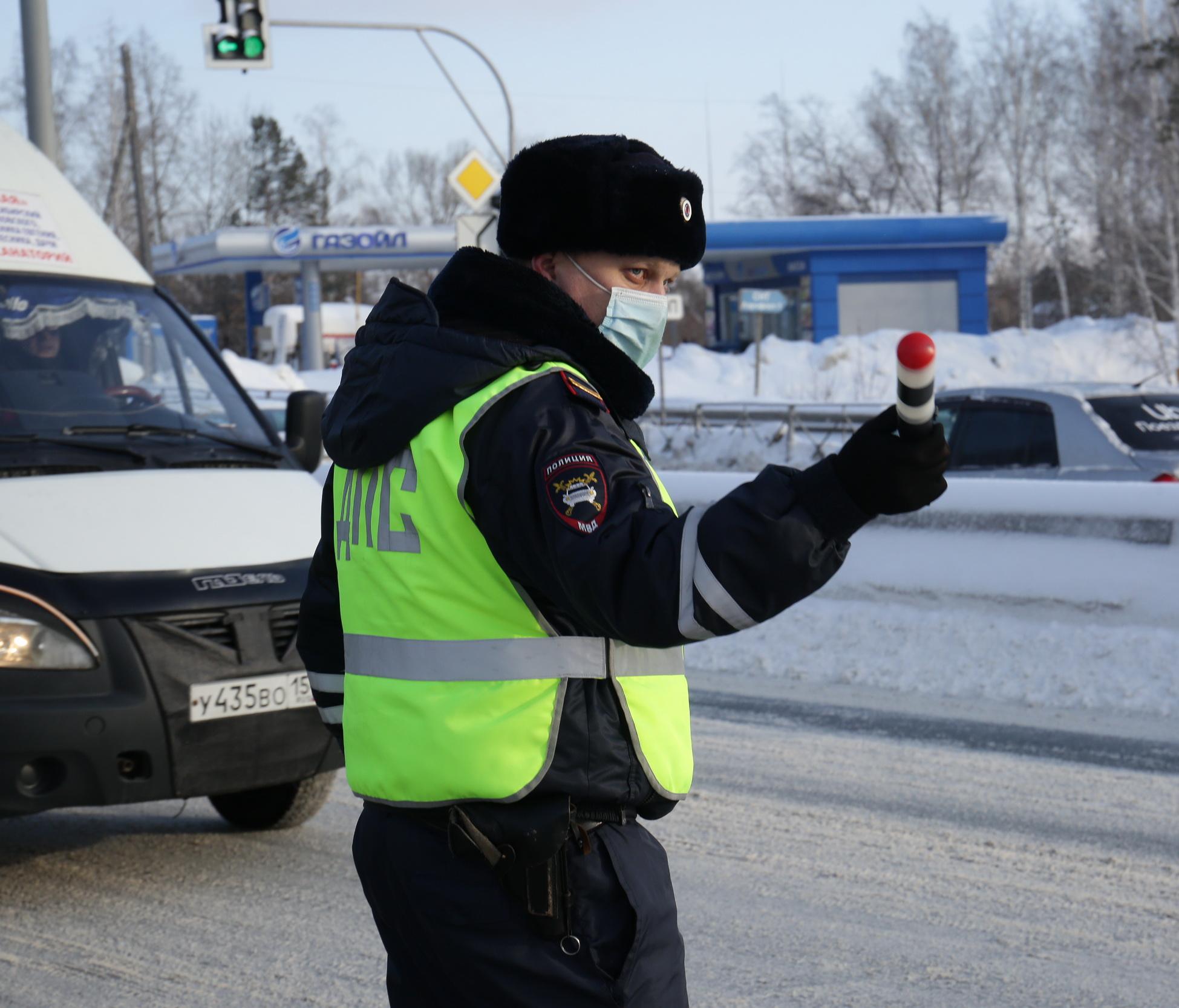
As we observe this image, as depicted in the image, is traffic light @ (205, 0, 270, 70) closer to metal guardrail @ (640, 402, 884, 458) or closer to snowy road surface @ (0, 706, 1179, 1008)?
metal guardrail @ (640, 402, 884, 458)

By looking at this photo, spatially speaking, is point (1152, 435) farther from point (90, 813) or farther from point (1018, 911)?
point (90, 813)

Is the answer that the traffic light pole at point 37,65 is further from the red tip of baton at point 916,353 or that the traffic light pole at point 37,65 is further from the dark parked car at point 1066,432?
the red tip of baton at point 916,353

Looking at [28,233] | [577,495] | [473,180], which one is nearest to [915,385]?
[577,495]

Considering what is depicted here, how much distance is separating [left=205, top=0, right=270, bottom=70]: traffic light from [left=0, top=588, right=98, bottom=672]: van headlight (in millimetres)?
12268

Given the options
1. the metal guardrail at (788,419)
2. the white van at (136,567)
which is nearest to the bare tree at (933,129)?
the metal guardrail at (788,419)

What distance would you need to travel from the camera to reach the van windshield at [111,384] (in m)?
5.22

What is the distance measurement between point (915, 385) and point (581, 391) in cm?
48

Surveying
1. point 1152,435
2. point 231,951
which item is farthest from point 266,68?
point 231,951

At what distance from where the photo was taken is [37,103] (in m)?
12.1

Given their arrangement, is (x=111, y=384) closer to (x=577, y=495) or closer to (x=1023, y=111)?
(x=577, y=495)

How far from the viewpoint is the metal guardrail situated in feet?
74.1

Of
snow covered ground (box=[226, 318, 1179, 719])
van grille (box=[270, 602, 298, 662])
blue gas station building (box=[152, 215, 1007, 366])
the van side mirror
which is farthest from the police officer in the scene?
blue gas station building (box=[152, 215, 1007, 366])

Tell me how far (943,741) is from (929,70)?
5439 centimetres

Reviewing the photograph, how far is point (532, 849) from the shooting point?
2.03 meters
